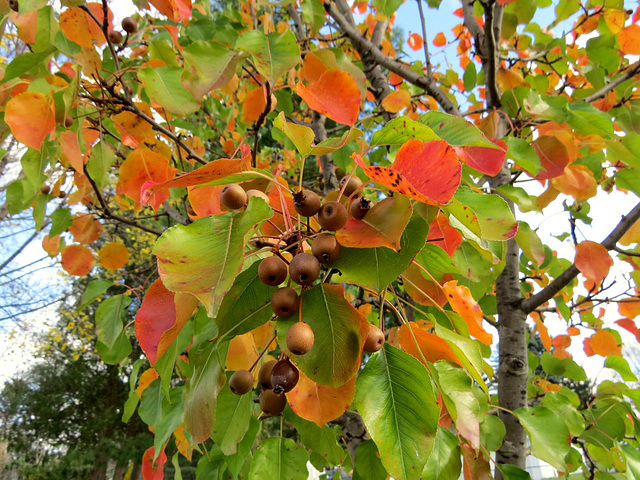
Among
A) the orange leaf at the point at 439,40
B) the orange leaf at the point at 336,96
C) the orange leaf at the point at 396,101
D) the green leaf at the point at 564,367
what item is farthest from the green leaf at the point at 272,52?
the orange leaf at the point at 439,40

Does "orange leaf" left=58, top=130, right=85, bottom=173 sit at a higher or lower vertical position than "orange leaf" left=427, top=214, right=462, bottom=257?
higher

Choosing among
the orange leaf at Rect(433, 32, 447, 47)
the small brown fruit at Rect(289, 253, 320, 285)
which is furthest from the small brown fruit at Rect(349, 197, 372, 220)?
the orange leaf at Rect(433, 32, 447, 47)

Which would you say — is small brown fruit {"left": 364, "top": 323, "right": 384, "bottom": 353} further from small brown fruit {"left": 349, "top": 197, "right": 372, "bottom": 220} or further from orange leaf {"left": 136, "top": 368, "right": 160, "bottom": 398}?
orange leaf {"left": 136, "top": 368, "right": 160, "bottom": 398}

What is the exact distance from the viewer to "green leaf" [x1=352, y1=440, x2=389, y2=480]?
837mm

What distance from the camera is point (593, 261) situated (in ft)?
4.19

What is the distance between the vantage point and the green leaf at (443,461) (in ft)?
2.03

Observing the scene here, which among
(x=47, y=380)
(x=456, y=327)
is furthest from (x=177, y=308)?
(x=47, y=380)

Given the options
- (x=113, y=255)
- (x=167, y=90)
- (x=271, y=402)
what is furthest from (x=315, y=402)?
(x=113, y=255)

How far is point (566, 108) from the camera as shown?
3.82 feet

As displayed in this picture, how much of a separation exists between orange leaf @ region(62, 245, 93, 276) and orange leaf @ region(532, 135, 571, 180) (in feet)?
5.66

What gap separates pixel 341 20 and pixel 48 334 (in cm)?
793

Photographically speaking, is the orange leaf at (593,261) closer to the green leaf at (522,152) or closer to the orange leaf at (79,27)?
the green leaf at (522,152)

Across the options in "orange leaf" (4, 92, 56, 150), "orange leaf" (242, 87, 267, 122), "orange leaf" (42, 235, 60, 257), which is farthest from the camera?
"orange leaf" (42, 235, 60, 257)

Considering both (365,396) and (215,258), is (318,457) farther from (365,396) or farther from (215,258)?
(215,258)
